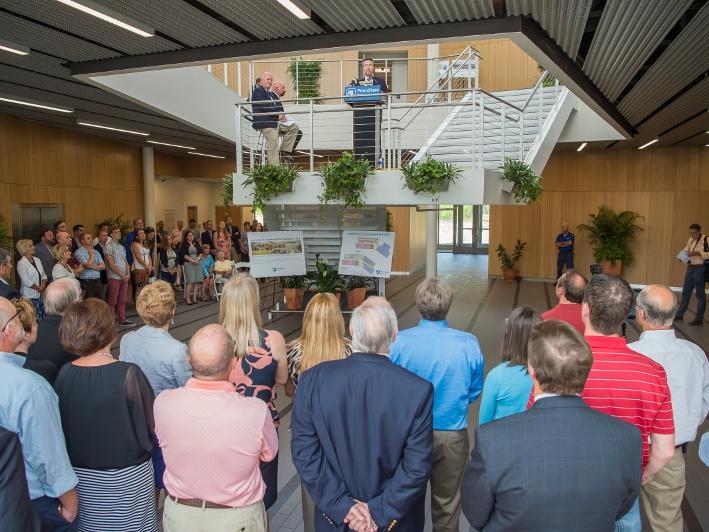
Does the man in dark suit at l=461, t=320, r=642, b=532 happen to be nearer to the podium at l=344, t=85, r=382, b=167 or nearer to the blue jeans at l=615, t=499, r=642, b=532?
the blue jeans at l=615, t=499, r=642, b=532

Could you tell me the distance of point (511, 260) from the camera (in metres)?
16.2

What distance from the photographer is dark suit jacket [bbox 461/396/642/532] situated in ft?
5.95

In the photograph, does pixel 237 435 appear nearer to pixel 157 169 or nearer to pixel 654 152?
pixel 654 152

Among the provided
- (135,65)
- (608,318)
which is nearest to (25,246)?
(135,65)

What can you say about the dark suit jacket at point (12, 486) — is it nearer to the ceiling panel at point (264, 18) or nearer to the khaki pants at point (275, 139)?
the ceiling panel at point (264, 18)

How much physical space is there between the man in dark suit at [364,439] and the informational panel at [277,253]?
8.03 m

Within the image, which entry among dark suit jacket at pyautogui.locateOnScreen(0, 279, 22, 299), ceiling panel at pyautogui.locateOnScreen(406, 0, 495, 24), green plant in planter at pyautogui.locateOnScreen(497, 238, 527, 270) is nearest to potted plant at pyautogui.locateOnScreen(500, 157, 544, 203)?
ceiling panel at pyautogui.locateOnScreen(406, 0, 495, 24)

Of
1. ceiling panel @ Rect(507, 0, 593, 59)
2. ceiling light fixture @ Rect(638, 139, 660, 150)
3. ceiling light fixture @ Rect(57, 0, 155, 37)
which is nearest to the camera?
ceiling panel @ Rect(507, 0, 593, 59)

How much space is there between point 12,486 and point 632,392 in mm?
2257

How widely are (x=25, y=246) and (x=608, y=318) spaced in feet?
24.0

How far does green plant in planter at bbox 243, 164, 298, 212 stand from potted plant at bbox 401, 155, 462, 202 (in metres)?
1.86

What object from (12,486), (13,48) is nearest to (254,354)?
(12,486)

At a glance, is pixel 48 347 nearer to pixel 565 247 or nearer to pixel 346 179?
pixel 346 179

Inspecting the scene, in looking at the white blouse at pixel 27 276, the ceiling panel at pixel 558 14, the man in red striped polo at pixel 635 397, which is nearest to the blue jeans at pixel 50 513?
the man in red striped polo at pixel 635 397
